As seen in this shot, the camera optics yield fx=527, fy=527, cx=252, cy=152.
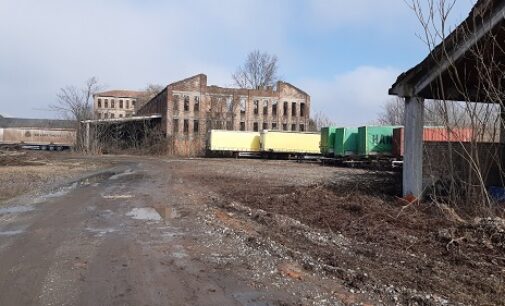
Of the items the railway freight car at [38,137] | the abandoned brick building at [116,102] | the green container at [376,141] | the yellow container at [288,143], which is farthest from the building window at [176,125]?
the abandoned brick building at [116,102]

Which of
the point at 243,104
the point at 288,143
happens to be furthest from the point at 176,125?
the point at 288,143

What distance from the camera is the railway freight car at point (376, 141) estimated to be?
42.5 m

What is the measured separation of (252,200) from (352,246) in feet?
21.1

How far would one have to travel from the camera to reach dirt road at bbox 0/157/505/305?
589 centimetres

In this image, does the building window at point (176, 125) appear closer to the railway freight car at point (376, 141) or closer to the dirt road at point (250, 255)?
→ the railway freight car at point (376, 141)

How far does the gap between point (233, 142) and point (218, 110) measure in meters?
15.5

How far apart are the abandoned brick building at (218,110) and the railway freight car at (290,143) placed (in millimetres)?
Result: 12497

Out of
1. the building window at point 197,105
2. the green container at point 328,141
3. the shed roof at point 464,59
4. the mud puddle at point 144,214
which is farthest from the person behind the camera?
the building window at point 197,105

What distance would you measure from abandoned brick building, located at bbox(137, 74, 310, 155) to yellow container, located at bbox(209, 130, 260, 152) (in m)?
8.15

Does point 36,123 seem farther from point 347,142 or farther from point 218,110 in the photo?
point 347,142

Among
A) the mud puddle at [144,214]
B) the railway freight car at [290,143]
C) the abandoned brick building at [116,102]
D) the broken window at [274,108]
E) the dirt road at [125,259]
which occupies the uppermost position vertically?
the abandoned brick building at [116,102]

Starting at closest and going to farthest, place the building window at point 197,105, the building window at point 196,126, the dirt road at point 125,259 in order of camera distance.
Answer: the dirt road at point 125,259
the building window at point 197,105
the building window at point 196,126

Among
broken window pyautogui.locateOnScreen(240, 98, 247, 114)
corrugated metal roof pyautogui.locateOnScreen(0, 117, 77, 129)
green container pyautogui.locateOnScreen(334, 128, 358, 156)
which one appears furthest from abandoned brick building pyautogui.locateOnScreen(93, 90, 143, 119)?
green container pyautogui.locateOnScreen(334, 128, 358, 156)

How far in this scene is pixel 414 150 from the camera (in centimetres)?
1341
